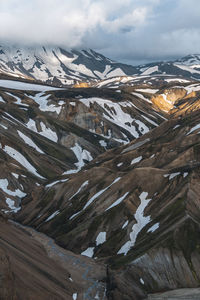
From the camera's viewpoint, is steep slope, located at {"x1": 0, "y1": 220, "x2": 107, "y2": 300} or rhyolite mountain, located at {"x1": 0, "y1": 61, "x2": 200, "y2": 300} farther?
rhyolite mountain, located at {"x1": 0, "y1": 61, "x2": 200, "y2": 300}

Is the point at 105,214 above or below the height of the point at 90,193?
below

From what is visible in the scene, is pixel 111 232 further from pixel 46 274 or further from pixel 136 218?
pixel 46 274

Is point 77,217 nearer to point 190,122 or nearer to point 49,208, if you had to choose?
point 49,208

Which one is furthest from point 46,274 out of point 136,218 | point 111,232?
point 136,218

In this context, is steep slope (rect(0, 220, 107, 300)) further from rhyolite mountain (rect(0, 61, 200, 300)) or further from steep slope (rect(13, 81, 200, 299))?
steep slope (rect(13, 81, 200, 299))

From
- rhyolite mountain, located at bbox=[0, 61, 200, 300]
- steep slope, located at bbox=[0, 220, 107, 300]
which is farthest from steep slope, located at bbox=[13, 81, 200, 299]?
steep slope, located at bbox=[0, 220, 107, 300]

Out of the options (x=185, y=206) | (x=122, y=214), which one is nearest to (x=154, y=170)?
(x=122, y=214)

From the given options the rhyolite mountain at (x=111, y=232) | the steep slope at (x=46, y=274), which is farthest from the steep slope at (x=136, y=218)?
the steep slope at (x=46, y=274)

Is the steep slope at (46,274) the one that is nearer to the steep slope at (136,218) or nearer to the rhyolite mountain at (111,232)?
the rhyolite mountain at (111,232)

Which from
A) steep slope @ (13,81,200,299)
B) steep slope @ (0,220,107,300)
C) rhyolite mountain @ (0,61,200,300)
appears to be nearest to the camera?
steep slope @ (0,220,107,300)

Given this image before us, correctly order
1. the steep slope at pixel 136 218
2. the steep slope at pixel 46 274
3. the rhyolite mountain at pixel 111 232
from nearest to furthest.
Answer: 1. the steep slope at pixel 46 274
2. the rhyolite mountain at pixel 111 232
3. the steep slope at pixel 136 218

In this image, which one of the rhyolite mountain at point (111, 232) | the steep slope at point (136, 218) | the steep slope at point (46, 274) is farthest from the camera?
the steep slope at point (136, 218)
